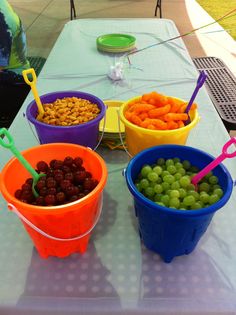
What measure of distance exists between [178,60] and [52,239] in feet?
3.12

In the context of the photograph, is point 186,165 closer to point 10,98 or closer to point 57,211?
point 57,211

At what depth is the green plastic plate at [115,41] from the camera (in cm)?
123

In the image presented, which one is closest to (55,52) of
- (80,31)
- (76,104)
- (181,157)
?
(80,31)

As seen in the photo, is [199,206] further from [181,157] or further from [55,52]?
[55,52]

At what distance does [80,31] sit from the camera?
4.70ft

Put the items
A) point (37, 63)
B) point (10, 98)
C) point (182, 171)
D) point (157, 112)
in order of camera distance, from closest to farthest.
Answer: point (182, 171), point (157, 112), point (10, 98), point (37, 63)

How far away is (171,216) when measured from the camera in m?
0.40

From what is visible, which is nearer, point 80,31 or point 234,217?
point 234,217

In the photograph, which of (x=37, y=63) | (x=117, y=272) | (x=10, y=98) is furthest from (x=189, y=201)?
(x=37, y=63)

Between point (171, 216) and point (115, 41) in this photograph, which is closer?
point (171, 216)

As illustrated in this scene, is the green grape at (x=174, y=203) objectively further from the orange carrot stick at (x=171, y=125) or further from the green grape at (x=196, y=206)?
the orange carrot stick at (x=171, y=125)

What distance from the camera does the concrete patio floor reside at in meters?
2.66

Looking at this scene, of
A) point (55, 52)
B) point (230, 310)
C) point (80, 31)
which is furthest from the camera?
point (80, 31)

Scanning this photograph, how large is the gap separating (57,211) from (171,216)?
0.15 m
